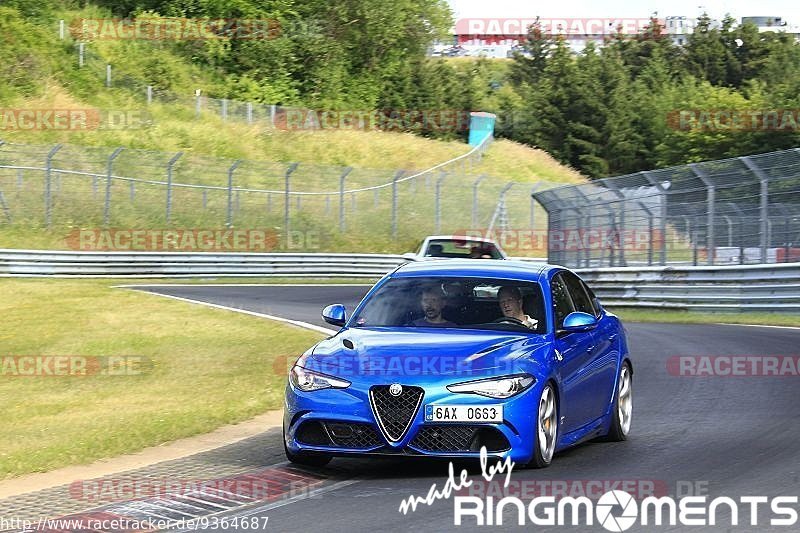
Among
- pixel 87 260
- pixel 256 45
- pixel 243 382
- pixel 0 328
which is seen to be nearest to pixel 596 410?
pixel 243 382

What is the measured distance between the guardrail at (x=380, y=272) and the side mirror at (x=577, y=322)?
16.1m

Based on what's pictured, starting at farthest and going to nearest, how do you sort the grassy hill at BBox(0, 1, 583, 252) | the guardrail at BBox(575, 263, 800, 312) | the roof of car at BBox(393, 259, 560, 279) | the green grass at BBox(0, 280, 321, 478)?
the grassy hill at BBox(0, 1, 583, 252) < the guardrail at BBox(575, 263, 800, 312) < the green grass at BBox(0, 280, 321, 478) < the roof of car at BBox(393, 259, 560, 279)

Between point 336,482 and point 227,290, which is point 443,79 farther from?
point 336,482

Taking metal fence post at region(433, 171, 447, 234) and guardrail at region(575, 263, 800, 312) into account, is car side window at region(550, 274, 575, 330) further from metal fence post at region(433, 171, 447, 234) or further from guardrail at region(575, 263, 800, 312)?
metal fence post at region(433, 171, 447, 234)

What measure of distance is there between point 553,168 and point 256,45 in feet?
56.8

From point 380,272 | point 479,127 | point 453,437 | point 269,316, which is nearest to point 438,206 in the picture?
point 380,272

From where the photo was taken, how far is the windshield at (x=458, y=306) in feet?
31.9

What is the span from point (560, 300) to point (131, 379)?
24.4 feet

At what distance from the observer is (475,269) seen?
1027 cm

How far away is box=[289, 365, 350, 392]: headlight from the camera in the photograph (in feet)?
28.9

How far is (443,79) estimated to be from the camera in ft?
272

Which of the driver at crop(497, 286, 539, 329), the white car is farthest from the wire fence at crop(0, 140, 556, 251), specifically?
the driver at crop(497, 286, 539, 329)

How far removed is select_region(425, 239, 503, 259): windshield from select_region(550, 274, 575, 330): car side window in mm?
14584

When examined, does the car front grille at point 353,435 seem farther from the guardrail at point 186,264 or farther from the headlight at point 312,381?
the guardrail at point 186,264
